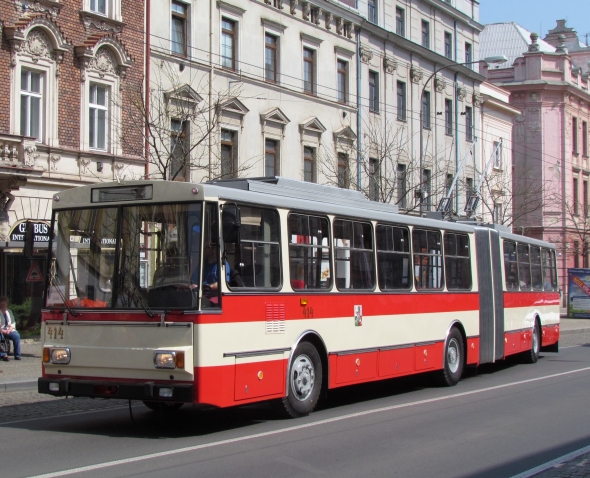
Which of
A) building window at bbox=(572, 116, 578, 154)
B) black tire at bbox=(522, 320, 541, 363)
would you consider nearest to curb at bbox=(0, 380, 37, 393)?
black tire at bbox=(522, 320, 541, 363)

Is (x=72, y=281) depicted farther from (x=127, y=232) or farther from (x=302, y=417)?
(x=302, y=417)

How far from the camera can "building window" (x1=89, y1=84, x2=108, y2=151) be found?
24809mm

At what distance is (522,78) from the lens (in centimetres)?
5912

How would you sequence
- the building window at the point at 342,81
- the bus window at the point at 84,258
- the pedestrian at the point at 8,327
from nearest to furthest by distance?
the bus window at the point at 84,258, the pedestrian at the point at 8,327, the building window at the point at 342,81

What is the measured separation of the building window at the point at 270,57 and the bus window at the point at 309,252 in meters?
19.9

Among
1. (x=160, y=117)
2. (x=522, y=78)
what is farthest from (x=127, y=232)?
(x=522, y=78)

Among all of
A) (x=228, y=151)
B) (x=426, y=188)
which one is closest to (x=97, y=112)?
(x=228, y=151)

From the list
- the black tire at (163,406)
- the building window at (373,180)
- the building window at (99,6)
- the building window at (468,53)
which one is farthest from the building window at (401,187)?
the black tire at (163,406)

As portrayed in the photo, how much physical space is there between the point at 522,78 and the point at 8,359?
46916 millimetres

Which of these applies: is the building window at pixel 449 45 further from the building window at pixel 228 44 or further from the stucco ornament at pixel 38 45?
the stucco ornament at pixel 38 45

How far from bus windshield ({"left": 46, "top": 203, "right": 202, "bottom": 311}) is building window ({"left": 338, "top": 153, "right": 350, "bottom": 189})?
23.1 m

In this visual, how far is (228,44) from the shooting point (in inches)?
1166

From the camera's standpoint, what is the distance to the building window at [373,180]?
33125 mm

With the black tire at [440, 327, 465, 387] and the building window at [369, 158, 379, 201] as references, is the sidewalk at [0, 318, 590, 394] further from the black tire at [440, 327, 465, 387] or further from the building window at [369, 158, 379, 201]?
the building window at [369, 158, 379, 201]
